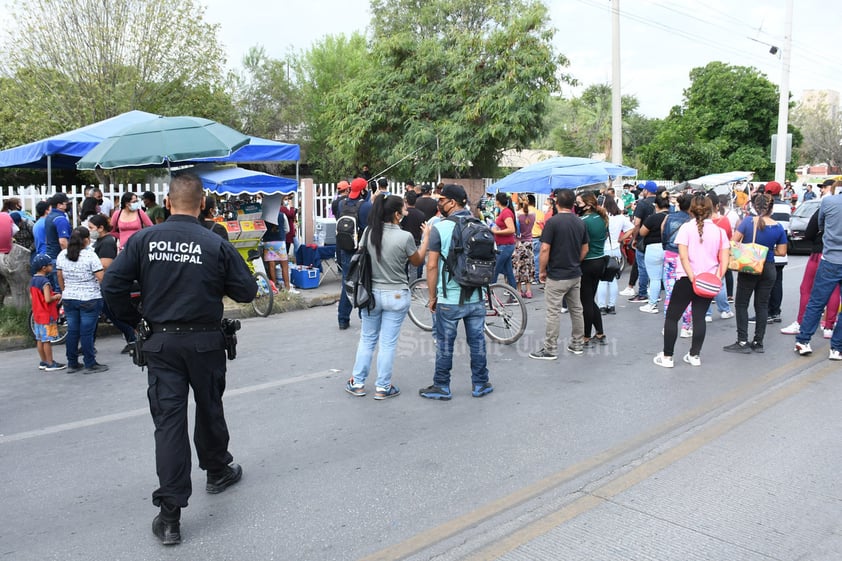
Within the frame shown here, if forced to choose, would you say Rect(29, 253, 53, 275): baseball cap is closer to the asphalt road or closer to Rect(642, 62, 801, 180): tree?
the asphalt road

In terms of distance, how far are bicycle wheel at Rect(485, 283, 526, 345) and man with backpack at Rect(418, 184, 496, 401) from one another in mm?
2013

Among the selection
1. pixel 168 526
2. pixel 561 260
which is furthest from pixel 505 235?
pixel 168 526

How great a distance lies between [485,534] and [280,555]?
1.11 metres

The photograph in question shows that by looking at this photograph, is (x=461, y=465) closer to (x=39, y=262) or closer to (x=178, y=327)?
(x=178, y=327)

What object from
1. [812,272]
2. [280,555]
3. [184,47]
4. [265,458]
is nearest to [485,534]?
[280,555]

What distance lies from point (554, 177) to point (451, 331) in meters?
6.79

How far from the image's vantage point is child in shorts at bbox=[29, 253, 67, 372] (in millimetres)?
7301

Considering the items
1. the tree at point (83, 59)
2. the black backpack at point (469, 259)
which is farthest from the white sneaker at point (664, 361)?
the tree at point (83, 59)

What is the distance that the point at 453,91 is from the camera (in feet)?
82.8

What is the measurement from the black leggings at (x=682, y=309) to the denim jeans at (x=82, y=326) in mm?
5989

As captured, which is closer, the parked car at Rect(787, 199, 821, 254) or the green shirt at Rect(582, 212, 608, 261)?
the green shirt at Rect(582, 212, 608, 261)

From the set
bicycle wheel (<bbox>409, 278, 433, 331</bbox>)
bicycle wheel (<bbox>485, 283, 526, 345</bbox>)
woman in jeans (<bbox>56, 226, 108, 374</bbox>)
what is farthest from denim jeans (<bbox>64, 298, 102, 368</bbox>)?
bicycle wheel (<bbox>485, 283, 526, 345</bbox>)

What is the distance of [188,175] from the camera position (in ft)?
13.2

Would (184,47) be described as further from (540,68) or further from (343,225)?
(343,225)
